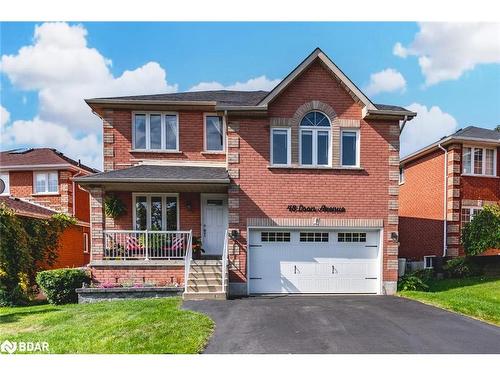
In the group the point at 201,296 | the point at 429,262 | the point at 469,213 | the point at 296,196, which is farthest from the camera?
the point at 469,213

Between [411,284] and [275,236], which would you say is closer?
[275,236]

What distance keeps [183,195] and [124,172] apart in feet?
7.94

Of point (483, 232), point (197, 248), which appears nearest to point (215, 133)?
point (197, 248)

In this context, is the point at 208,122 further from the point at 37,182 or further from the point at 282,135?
the point at 37,182

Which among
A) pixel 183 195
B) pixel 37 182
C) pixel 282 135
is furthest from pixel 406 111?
pixel 37 182

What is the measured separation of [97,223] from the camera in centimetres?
1239

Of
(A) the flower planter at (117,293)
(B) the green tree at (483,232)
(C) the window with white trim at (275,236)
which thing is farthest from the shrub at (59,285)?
(B) the green tree at (483,232)

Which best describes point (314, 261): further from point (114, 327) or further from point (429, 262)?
point (114, 327)

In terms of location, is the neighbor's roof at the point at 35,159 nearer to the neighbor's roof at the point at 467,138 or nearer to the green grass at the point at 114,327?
the green grass at the point at 114,327

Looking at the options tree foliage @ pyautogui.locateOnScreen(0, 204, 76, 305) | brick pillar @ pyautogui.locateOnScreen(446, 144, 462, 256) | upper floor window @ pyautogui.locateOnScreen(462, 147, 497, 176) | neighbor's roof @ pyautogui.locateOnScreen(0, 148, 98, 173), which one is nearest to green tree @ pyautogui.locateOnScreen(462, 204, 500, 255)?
brick pillar @ pyautogui.locateOnScreen(446, 144, 462, 256)

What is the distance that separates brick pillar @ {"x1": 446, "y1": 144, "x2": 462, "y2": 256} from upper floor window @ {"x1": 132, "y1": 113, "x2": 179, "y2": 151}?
11.9 m

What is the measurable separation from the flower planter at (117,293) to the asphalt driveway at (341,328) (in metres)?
1.37

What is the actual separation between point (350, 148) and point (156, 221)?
25.2ft

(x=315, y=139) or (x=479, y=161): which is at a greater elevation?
(x=315, y=139)
